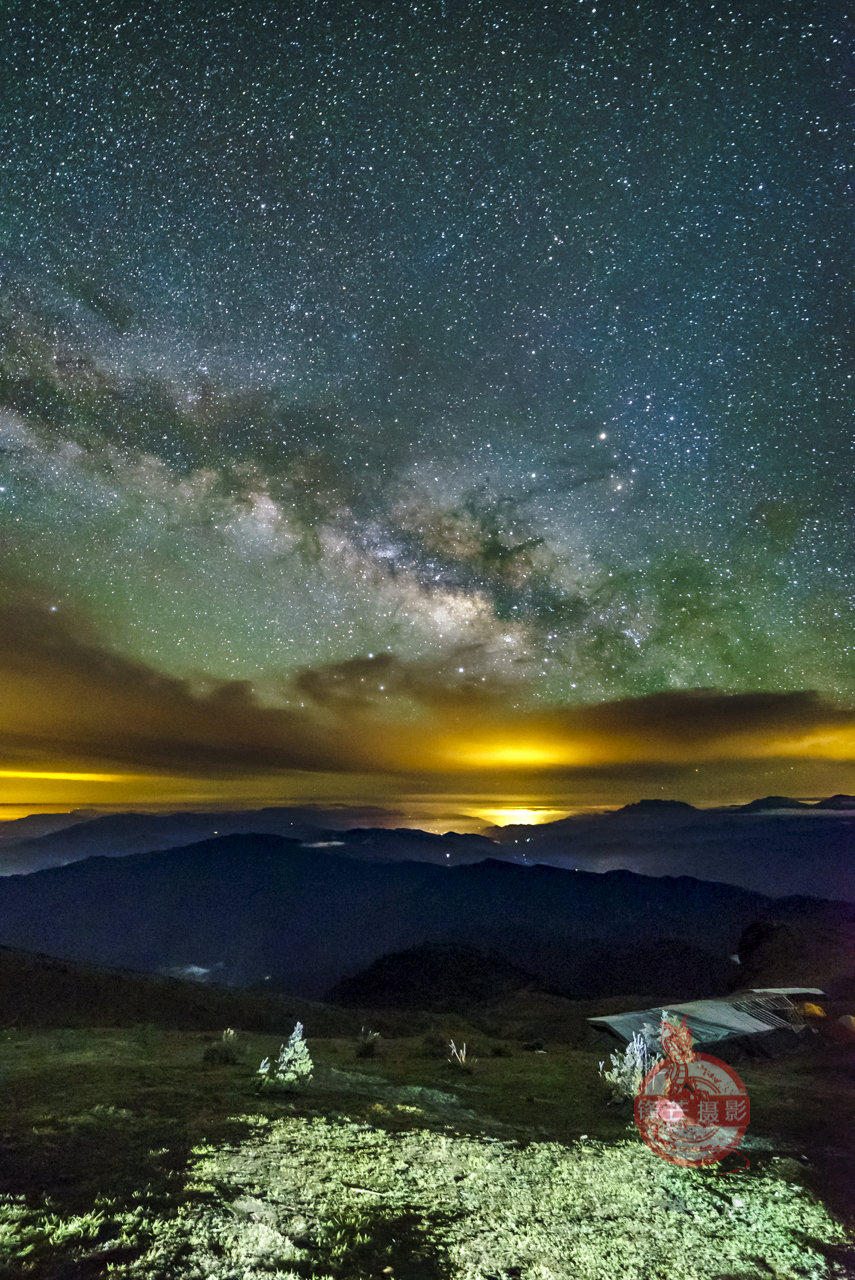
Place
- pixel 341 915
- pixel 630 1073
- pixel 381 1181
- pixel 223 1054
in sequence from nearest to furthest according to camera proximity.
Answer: pixel 381 1181, pixel 630 1073, pixel 223 1054, pixel 341 915

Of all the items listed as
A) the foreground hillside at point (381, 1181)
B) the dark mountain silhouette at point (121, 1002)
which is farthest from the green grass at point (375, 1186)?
the dark mountain silhouette at point (121, 1002)

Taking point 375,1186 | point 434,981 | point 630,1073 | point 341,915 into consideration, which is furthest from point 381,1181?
point 341,915

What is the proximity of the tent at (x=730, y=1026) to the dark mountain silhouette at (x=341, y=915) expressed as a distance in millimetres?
44481

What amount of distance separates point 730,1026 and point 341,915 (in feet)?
368

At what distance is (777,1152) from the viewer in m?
7.03

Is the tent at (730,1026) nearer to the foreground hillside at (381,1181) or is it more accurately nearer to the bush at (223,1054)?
the foreground hillside at (381,1181)

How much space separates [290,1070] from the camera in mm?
8531

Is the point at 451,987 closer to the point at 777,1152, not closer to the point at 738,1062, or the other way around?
the point at 738,1062

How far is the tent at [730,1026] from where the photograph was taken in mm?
13906

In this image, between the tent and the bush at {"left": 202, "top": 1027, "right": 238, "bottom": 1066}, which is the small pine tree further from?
the tent

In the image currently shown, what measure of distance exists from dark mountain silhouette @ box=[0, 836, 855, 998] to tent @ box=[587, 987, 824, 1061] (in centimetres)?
4448

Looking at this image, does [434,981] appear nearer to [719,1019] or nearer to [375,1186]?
[719,1019]

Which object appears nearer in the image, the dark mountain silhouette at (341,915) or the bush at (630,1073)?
the bush at (630,1073)

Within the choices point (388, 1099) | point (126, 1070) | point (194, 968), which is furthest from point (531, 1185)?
point (194, 968)
